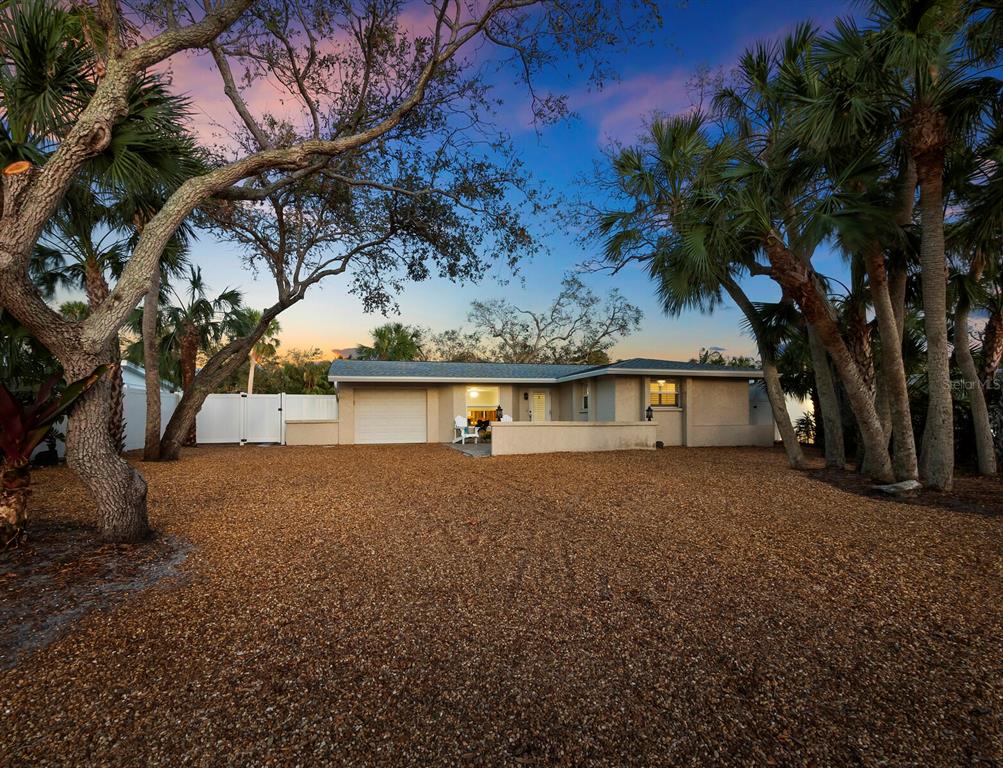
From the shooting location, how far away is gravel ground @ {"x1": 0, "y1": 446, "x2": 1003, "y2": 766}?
6.30 ft

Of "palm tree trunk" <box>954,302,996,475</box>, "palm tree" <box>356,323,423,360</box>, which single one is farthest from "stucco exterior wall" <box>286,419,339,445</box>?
"palm tree trunk" <box>954,302,996,475</box>

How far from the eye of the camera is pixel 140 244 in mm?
4367

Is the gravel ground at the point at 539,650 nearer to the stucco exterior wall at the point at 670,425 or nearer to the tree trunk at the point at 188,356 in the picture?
the stucco exterior wall at the point at 670,425

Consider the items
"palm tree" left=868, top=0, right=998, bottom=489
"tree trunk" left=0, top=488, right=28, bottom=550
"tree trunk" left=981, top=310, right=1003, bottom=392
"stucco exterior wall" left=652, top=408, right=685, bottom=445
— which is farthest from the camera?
"stucco exterior wall" left=652, top=408, right=685, bottom=445

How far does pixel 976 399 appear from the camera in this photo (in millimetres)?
8367

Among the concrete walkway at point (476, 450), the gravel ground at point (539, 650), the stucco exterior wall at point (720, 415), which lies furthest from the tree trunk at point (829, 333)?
the concrete walkway at point (476, 450)

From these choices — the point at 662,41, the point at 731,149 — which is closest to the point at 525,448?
the point at 731,149

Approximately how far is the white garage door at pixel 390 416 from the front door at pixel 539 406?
14.2 ft

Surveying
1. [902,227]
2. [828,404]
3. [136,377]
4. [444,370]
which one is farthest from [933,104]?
[136,377]

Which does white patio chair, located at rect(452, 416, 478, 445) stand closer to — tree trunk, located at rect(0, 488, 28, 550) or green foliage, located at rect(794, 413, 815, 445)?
green foliage, located at rect(794, 413, 815, 445)

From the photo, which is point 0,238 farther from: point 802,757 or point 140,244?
point 802,757

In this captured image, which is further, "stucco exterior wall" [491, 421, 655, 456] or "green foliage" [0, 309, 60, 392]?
"stucco exterior wall" [491, 421, 655, 456]

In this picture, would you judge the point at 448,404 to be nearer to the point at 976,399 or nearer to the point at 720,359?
the point at 976,399

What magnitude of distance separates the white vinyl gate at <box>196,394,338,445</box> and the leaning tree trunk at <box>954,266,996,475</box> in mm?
17191
